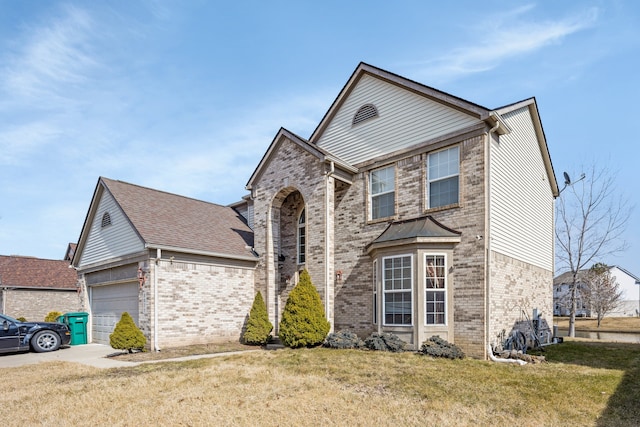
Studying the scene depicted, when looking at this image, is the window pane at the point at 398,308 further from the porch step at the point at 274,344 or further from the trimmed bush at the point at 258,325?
the trimmed bush at the point at 258,325

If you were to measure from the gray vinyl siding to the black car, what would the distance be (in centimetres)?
1525

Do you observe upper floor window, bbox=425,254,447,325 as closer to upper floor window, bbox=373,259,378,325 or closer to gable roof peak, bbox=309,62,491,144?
upper floor window, bbox=373,259,378,325

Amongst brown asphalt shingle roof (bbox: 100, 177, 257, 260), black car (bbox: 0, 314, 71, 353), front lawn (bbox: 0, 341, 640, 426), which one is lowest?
black car (bbox: 0, 314, 71, 353)

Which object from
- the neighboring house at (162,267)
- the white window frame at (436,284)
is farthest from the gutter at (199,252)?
the white window frame at (436,284)

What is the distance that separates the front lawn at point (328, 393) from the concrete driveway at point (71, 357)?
0.95 metres

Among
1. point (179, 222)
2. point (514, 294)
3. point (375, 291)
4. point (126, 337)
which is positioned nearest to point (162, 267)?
point (126, 337)

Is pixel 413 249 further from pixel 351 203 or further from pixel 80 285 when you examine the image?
pixel 80 285

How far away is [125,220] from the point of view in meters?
16.1

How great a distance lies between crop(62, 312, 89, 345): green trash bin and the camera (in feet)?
56.3

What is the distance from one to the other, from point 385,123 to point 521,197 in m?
5.44

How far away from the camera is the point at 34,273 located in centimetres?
2891

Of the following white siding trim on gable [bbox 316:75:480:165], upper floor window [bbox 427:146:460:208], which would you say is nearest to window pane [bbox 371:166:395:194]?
white siding trim on gable [bbox 316:75:480:165]

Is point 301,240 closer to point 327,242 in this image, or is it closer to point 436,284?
point 327,242

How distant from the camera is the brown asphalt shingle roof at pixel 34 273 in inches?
1080
